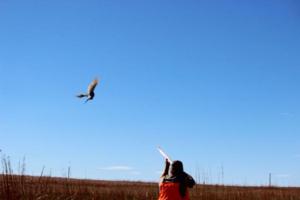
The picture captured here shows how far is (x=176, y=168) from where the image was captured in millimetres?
7035

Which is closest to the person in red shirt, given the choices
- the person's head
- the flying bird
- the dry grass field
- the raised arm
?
the person's head

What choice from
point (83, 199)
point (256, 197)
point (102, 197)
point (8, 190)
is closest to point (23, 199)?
point (8, 190)

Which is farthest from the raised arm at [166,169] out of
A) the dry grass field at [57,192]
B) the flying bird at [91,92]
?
the flying bird at [91,92]

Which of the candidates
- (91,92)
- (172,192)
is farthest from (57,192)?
(172,192)

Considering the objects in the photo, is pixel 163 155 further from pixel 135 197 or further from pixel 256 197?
pixel 256 197

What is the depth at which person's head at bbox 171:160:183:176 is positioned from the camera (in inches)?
277

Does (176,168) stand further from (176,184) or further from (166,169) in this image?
(166,169)

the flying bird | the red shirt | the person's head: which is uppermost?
the flying bird

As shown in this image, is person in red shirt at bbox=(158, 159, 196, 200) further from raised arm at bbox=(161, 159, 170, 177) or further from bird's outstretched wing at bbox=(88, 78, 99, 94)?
bird's outstretched wing at bbox=(88, 78, 99, 94)

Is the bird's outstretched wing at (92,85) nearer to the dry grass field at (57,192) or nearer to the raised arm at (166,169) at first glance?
the dry grass field at (57,192)

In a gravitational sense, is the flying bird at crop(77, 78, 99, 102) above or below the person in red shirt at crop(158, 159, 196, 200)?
above

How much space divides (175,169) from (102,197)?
820 centimetres

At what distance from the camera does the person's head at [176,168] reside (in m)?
7.03

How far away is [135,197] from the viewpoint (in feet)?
51.5
